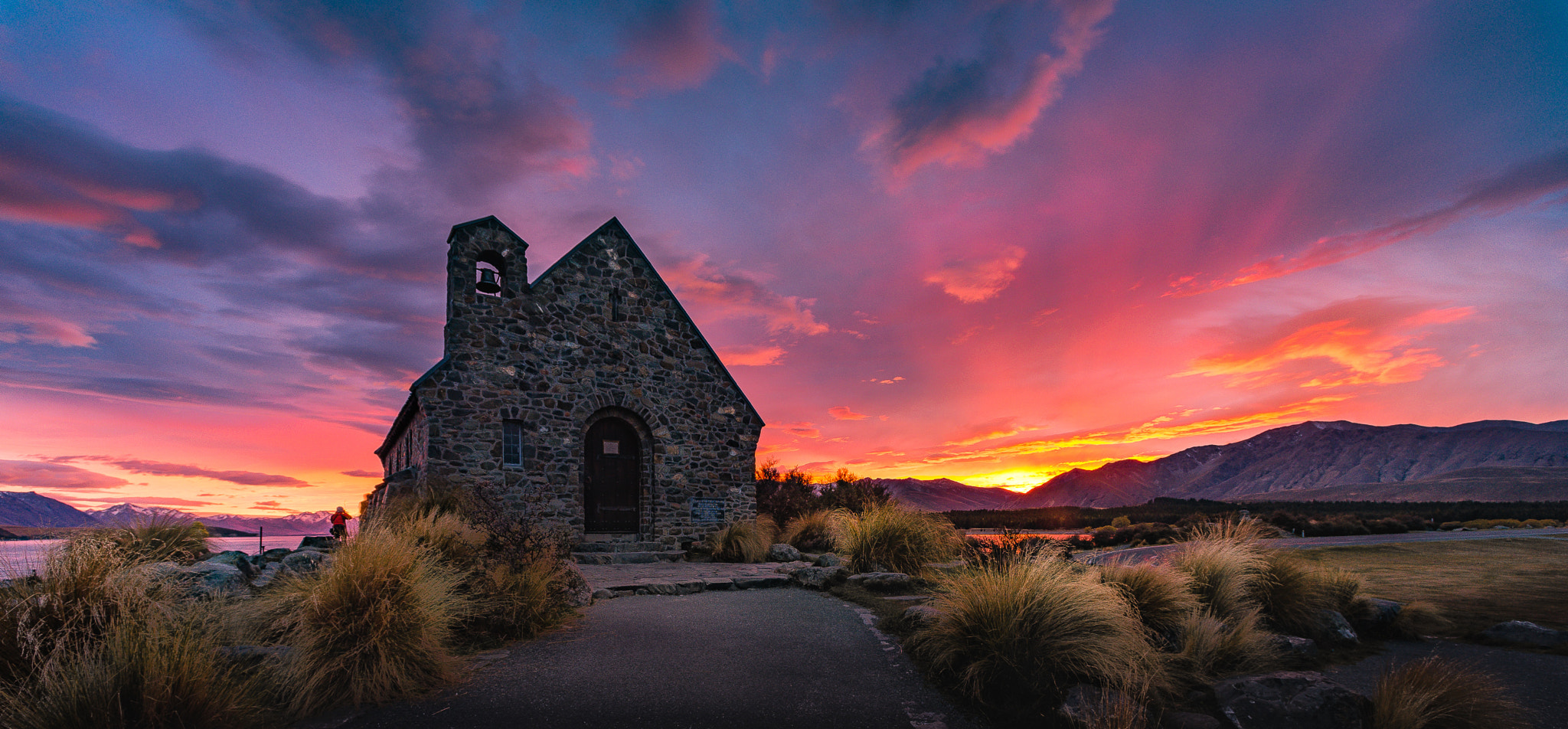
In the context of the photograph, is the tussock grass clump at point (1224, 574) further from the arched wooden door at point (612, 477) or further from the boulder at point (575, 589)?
the arched wooden door at point (612, 477)

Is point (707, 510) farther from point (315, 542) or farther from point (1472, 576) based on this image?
point (1472, 576)

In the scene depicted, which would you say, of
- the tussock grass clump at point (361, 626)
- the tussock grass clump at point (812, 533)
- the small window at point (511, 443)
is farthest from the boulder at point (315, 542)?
the tussock grass clump at point (812, 533)

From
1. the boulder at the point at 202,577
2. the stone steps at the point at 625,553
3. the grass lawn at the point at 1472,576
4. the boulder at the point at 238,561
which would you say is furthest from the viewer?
the stone steps at the point at 625,553

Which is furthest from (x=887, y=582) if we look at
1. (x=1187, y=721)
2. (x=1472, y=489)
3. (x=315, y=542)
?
(x=1472, y=489)

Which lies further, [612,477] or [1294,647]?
[612,477]

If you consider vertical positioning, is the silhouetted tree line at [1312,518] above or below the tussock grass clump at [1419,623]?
below

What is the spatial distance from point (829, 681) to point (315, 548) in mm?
9987

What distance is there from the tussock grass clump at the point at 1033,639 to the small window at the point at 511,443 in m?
10.9

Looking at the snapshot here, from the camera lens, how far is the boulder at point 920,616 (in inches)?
243

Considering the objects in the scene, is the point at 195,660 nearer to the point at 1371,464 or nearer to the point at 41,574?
the point at 41,574

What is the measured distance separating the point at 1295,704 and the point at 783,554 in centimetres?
974

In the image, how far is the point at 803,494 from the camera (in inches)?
787

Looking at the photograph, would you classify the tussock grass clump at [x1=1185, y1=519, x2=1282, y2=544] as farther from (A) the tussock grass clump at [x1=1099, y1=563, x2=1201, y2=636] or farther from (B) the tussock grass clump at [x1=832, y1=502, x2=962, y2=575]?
(B) the tussock grass clump at [x1=832, y1=502, x2=962, y2=575]

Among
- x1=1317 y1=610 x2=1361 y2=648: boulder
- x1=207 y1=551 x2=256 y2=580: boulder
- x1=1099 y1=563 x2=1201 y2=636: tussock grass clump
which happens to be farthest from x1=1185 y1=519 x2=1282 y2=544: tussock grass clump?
x1=207 y1=551 x2=256 y2=580: boulder
